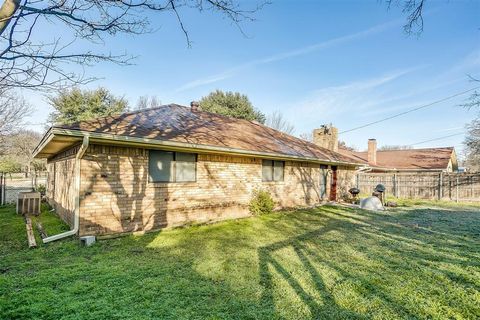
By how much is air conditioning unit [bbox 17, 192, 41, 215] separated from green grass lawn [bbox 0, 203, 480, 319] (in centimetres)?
231

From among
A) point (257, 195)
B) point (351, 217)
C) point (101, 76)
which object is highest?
point (101, 76)

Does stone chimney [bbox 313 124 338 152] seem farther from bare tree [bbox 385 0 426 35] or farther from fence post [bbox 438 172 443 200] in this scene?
bare tree [bbox 385 0 426 35]

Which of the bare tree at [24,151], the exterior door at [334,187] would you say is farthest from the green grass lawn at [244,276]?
the bare tree at [24,151]

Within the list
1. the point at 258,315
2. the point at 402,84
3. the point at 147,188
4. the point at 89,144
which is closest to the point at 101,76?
the point at 89,144

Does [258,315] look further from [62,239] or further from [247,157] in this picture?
[247,157]

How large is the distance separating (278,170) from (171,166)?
510 cm

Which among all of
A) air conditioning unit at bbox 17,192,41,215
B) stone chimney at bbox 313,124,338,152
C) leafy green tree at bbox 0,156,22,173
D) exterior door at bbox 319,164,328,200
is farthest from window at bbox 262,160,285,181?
leafy green tree at bbox 0,156,22,173

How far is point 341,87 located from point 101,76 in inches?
735

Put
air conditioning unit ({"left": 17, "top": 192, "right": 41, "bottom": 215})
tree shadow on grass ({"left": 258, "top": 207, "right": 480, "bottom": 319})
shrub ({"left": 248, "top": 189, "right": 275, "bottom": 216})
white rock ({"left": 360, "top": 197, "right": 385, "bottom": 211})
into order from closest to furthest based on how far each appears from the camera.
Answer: tree shadow on grass ({"left": 258, "top": 207, "right": 480, "bottom": 319})
air conditioning unit ({"left": 17, "top": 192, "right": 41, "bottom": 215})
shrub ({"left": 248, "top": 189, "right": 275, "bottom": 216})
white rock ({"left": 360, "top": 197, "right": 385, "bottom": 211})

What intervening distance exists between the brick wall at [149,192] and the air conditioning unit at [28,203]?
5252mm

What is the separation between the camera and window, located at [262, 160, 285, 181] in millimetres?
10516

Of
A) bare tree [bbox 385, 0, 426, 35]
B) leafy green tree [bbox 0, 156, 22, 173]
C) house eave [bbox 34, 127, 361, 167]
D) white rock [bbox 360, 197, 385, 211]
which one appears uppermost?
bare tree [bbox 385, 0, 426, 35]

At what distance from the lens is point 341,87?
19.7m

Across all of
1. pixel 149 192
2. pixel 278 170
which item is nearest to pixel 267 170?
pixel 278 170
